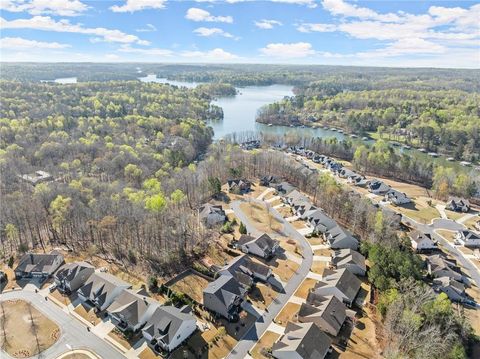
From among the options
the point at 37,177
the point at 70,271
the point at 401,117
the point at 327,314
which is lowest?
the point at 327,314

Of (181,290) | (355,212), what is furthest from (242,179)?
(181,290)

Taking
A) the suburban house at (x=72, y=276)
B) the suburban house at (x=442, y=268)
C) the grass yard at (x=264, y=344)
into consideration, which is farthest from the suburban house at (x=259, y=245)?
the suburban house at (x=442, y=268)

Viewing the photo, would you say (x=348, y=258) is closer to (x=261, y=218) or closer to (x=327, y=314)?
(x=327, y=314)

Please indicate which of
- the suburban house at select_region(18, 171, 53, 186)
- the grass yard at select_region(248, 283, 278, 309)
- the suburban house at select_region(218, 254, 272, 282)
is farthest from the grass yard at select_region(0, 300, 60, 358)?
the suburban house at select_region(18, 171, 53, 186)

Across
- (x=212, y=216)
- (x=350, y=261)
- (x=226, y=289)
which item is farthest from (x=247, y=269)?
(x=212, y=216)

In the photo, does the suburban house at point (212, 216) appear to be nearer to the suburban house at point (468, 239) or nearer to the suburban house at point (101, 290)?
the suburban house at point (101, 290)

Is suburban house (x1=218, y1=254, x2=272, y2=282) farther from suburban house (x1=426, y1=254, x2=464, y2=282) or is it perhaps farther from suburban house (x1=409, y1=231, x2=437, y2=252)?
suburban house (x1=409, y1=231, x2=437, y2=252)

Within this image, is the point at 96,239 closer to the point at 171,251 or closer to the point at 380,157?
the point at 171,251
